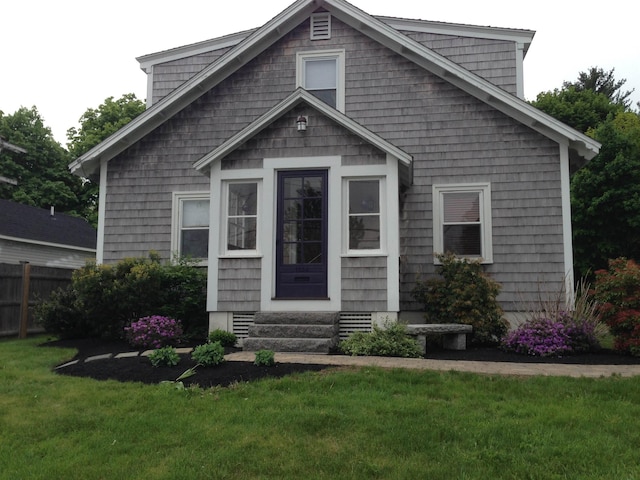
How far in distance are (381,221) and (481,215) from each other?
2491 mm

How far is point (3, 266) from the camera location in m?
11.4

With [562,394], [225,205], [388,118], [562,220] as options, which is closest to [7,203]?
[225,205]

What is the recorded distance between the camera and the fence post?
11500 millimetres

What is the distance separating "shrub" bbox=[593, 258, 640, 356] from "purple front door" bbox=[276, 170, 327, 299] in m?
4.25

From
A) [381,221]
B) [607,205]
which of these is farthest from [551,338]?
[607,205]

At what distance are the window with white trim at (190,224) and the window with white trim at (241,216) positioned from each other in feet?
6.21

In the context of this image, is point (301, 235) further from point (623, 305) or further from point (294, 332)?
point (623, 305)

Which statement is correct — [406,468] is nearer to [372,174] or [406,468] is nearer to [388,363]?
[388,363]

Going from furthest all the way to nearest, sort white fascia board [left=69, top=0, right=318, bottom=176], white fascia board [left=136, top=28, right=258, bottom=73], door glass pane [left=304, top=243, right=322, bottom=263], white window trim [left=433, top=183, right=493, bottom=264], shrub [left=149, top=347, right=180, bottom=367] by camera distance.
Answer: white fascia board [left=136, top=28, right=258, bottom=73] → white fascia board [left=69, top=0, right=318, bottom=176] → white window trim [left=433, top=183, right=493, bottom=264] → door glass pane [left=304, top=243, right=322, bottom=263] → shrub [left=149, top=347, right=180, bottom=367]

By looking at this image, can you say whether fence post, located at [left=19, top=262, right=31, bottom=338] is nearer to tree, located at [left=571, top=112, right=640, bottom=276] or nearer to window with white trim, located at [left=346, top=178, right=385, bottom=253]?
window with white trim, located at [left=346, top=178, right=385, bottom=253]

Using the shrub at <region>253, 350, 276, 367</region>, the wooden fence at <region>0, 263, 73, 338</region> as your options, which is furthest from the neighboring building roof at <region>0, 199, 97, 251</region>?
the shrub at <region>253, 350, 276, 367</region>

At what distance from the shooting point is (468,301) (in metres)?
8.77

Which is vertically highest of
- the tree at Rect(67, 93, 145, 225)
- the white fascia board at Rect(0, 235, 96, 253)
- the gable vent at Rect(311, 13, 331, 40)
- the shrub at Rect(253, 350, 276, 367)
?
the tree at Rect(67, 93, 145, 225)

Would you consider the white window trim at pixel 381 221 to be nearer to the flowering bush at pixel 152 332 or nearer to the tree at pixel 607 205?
the flowering bush at pixel 152 332
